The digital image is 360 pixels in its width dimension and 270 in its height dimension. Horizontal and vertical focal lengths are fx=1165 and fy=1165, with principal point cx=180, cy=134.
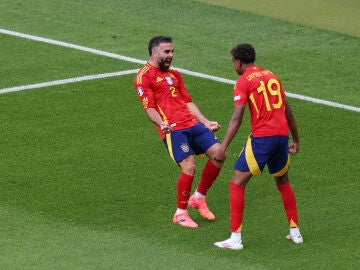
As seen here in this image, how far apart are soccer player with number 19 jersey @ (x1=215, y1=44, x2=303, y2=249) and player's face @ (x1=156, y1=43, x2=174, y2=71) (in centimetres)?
126

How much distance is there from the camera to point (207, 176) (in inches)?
537

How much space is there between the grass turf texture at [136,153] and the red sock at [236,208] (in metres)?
0.28

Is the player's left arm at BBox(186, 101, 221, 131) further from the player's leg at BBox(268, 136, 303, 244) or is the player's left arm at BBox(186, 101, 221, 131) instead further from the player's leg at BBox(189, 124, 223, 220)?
the player's leg at BBox(268, 136, 303, 244)

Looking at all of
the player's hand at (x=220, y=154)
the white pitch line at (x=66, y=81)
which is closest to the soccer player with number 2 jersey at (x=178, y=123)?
the player's hand at (x=220, y=154)

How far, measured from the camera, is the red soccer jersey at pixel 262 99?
12242mm

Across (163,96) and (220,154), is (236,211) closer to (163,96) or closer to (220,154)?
(220,154)

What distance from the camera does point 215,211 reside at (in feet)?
45.1

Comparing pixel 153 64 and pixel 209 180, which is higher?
pixel 153 64

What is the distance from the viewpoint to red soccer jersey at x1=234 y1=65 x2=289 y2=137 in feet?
40.2

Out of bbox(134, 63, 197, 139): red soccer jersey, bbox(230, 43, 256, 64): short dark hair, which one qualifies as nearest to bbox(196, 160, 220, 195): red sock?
bbox(134, 63, 197, 139): red soccer jersey

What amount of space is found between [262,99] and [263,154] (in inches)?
23.1

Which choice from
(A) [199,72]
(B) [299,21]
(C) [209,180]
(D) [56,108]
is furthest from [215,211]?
(B) [299,21]

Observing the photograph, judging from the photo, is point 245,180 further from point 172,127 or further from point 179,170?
point 179,170

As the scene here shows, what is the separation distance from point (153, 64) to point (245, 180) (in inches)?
81.0
